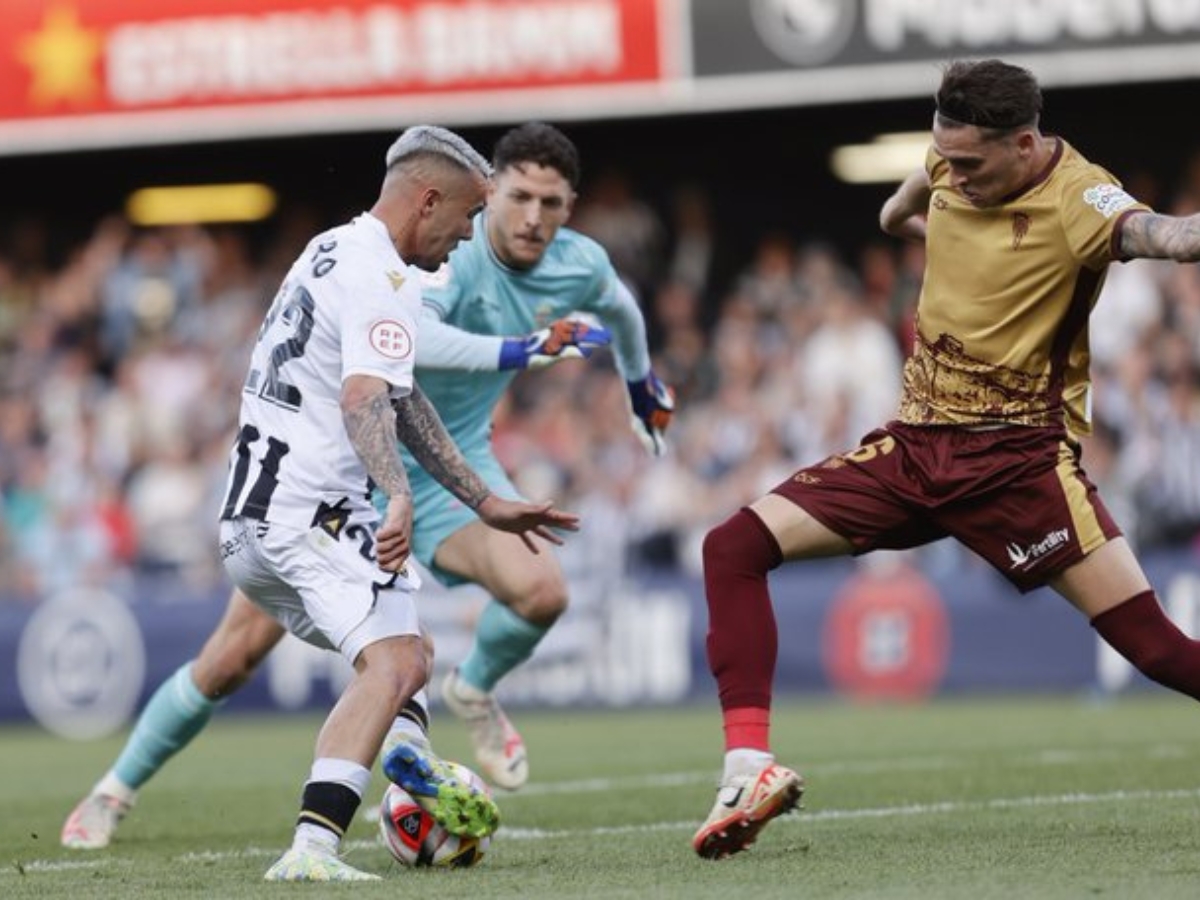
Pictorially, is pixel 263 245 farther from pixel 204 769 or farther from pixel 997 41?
pixel 204 769

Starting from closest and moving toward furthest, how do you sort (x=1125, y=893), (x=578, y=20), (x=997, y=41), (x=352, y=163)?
1. (x=1125, y=893)
2. (x=997, y=41)
3. (x=578, y=20)
4. (x=352, y=163)

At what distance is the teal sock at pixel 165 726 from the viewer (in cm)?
870

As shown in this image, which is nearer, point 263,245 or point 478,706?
point 478,706

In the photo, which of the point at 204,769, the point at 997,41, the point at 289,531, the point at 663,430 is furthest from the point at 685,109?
the point at 289,531

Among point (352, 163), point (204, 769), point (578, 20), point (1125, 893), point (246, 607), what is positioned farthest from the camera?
point (352, 163)

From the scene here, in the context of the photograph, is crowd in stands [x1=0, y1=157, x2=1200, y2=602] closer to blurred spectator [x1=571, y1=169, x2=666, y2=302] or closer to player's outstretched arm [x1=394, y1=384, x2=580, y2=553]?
blurred spectator [x1=571, y1=169, x2=666, y2=302]

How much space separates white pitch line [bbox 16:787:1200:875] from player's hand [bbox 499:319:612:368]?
170 centimetres

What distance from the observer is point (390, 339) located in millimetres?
6809

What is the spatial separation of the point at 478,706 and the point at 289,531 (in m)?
2.72

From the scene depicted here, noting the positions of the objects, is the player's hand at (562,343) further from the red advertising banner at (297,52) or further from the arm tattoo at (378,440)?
the red advertising banner at (297,52)

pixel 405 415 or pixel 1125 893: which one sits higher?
pixel 405 415

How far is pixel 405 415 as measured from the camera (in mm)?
7242

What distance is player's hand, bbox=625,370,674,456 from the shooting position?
31.5ft

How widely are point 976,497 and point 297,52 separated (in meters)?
13.3
